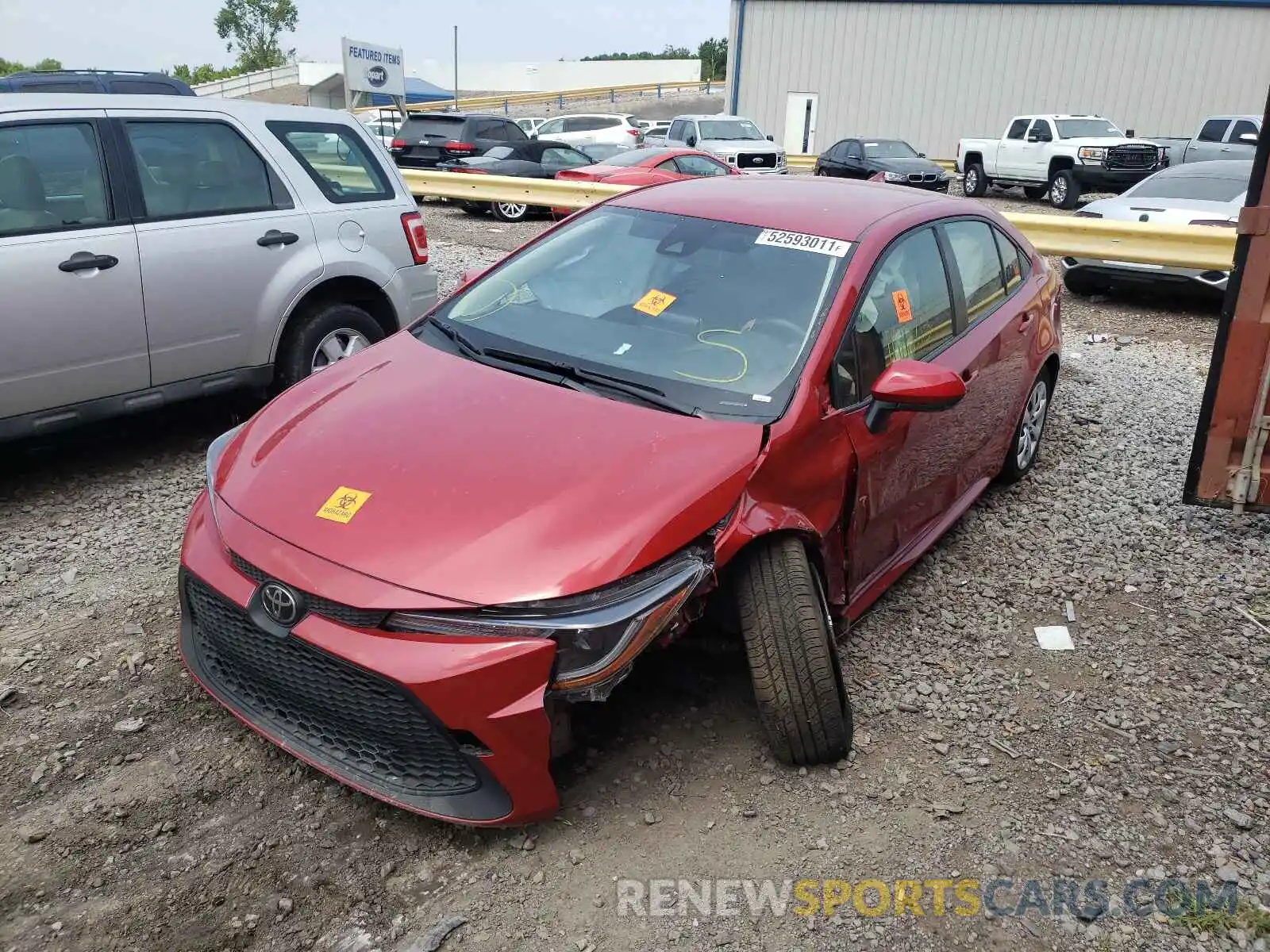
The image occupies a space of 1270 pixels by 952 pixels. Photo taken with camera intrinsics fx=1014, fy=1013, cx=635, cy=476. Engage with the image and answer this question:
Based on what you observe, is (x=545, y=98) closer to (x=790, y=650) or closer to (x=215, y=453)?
(x=215, y=453)

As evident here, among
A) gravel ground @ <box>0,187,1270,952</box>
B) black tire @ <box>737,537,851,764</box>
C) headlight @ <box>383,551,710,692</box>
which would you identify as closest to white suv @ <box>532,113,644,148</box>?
gravel ground @ <box>0,187,1270,952</box>

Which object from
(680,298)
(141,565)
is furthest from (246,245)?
(680,298)

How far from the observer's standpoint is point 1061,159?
19.7m

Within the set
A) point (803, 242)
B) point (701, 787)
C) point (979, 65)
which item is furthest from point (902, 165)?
point (701, 787)

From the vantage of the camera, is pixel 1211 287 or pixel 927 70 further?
pixel 927 70

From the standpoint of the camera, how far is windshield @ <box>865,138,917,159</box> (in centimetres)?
2094

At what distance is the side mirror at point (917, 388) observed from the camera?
3145mm

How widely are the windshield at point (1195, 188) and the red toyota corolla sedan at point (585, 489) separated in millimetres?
7058

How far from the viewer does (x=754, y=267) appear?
11.6ft

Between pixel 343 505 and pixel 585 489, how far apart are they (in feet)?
2.14

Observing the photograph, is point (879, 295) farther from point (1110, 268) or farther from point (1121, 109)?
point (1121, 109)

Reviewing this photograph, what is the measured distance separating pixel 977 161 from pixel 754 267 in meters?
20.3

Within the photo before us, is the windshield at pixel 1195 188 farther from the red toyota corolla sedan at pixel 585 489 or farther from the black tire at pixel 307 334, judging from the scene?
the black tire at pixel 307 334

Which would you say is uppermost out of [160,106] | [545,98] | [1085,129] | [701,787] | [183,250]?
[545,98]
